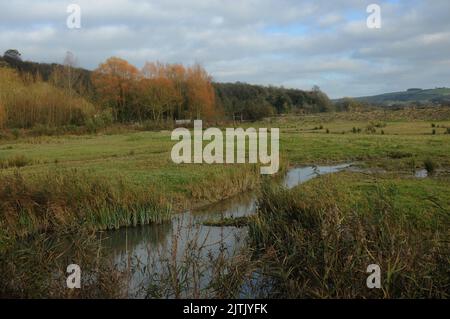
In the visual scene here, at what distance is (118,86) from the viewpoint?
66500mm

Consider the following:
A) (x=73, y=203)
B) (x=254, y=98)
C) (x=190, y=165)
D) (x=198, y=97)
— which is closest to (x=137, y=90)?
(x=198, y=97)

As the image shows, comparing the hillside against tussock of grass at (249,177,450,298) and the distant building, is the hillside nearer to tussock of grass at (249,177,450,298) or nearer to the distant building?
the distant building

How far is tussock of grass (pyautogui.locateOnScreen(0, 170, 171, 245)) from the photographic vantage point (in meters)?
12.0

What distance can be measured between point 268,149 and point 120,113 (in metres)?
43.2

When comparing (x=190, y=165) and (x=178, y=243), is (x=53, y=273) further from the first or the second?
(x=190, y=165)

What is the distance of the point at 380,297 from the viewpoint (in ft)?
20.5

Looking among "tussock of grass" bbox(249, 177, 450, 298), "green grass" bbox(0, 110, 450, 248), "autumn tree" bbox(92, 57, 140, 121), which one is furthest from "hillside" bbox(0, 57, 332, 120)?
"tussock of grass" bbox(249, 177, 450, 298)

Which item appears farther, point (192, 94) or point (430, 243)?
point (192, 94)

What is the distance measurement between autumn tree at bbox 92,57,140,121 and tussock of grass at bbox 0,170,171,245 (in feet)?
173

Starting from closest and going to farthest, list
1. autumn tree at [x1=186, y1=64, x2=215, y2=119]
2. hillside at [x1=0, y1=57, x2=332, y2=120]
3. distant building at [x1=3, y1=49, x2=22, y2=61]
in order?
1. autumn tree at [x1=186, y1=64, x2=215, y2=119]
2. hillside at [x1=0, y1=57, x2=332, y2=120]
3. distant building at [x1=3, y1=49, x2=22, y2=61]

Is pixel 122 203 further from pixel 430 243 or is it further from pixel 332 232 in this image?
pixel 430 243

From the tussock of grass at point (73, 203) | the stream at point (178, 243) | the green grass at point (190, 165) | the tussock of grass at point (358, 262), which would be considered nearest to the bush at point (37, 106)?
the green grass at point (190, 165)

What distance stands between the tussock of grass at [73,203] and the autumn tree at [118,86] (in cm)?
5285
